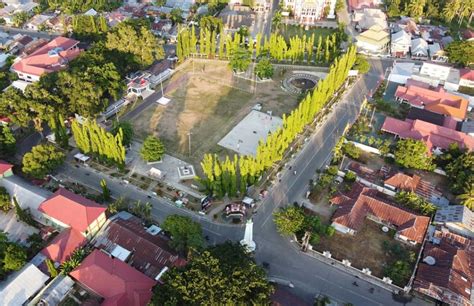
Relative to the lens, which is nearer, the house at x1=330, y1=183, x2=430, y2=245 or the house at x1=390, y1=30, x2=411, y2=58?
the house at x1=330, y1=183, x2=430, y2=245

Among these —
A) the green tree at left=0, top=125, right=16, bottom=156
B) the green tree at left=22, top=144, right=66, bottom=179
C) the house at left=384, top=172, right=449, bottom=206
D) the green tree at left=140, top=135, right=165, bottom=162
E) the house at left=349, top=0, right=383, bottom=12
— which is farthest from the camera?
the house at left=349, top=0, right=383, bottom=12

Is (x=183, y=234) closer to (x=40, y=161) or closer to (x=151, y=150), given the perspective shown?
(x=151, y=150)

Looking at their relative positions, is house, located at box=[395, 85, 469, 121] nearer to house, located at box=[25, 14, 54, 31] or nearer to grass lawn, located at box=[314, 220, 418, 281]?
grass lawn, located at box=[314, 220, 418, 281]

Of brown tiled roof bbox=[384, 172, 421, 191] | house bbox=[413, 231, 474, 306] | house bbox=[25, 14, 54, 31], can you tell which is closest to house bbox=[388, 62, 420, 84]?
brown tiled roof bbox=[384, 172, 421, 191]

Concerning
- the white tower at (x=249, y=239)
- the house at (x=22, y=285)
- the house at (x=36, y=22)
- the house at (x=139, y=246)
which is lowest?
the house at (x=22, y=285)

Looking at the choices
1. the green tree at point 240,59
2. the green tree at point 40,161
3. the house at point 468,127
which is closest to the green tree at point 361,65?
the house at point 468,127

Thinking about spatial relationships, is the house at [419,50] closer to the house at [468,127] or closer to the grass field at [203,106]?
the house at [468,127]

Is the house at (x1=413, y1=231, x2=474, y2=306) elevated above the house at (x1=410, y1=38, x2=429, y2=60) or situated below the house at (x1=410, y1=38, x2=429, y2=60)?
below
